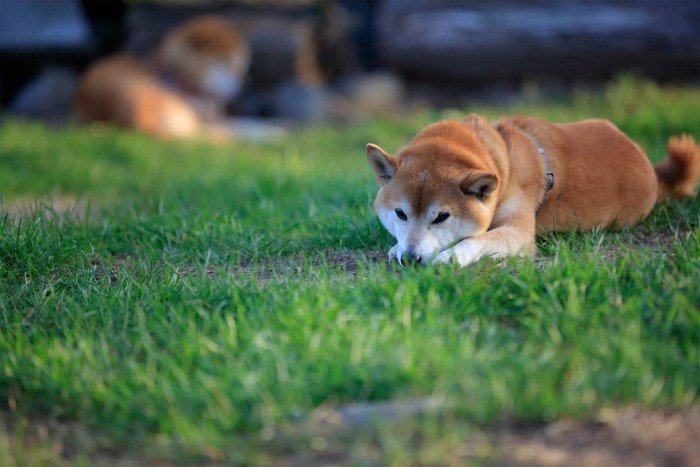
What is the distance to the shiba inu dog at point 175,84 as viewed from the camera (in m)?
8.50

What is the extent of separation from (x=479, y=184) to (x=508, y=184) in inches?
16.5

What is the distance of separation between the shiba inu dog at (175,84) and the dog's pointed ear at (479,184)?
215 inches

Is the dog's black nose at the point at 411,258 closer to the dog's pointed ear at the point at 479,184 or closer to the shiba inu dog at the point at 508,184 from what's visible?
the shiba inu dog at the point at 508,184

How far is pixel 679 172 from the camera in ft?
15.5

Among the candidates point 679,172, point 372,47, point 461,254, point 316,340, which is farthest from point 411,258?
point 372,47

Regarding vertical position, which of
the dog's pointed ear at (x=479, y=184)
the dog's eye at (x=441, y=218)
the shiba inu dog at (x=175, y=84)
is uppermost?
the dog's pointed ear at (x=479, y=184)

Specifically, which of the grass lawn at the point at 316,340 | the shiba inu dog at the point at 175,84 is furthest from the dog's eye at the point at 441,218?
the shiba inu dog at the point at 175,84

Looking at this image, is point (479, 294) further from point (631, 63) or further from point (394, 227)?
point (631, 63)

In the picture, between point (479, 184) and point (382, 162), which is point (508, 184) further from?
point (382, 162)

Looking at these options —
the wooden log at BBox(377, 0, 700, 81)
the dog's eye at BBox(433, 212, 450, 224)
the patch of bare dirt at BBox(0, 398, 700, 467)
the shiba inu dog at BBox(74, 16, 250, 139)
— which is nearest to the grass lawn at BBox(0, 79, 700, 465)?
the patch of bare dirt at BBox(0, 398, 700, 467)

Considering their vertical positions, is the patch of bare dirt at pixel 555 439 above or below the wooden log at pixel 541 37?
below

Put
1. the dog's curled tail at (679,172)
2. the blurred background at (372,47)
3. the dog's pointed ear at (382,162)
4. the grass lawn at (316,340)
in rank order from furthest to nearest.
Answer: the blurred background at (372,47) < the dog's curled tail at (679,172) < the dog's pointed ear at (382,162) < the grass lawn at (316,340)

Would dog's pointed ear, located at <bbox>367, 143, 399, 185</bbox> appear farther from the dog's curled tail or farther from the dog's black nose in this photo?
the dog's curled tail

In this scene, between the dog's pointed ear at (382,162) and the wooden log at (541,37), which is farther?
the wooden log at (541,37)
